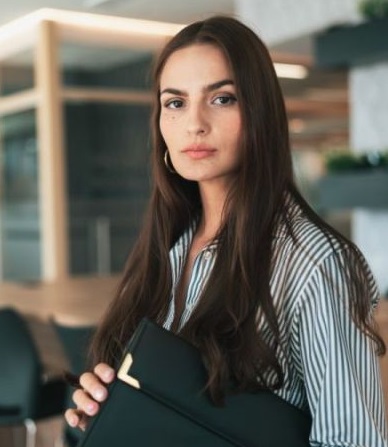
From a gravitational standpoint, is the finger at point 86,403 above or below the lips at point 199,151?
below

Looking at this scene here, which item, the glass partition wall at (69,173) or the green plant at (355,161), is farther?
the glass partition wall at (69,173)

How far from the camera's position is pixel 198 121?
0.83m

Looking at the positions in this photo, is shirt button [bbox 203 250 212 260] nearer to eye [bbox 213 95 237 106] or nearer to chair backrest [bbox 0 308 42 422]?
eye [bbox 213 95 237 106]

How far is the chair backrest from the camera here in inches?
108

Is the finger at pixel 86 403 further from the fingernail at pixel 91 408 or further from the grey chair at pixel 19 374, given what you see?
the grey chair at pixel 19 374

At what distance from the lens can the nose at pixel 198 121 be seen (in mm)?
825

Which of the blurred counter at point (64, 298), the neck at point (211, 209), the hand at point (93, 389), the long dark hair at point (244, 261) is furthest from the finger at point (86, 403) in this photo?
the blurred counter at point (64, 298)

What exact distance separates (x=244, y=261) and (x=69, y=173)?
575 cm

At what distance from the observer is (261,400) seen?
76 centimetres

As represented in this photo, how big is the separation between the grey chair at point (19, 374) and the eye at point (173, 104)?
2.01 meters

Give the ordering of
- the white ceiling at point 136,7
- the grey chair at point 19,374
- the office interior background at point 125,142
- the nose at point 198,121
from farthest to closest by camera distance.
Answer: the office interior background at point 125,142 → the grey chair at point 19,374 → the nose at point 198,121 → the white ceiling at point 136,7

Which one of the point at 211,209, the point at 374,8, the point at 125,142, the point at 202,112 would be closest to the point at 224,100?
the point at 202,112

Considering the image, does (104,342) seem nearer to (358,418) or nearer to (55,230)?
(358,418)

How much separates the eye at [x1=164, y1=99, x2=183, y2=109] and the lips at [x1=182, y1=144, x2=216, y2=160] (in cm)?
5
